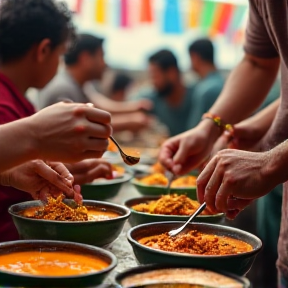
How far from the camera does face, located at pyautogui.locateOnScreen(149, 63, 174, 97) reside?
712 cm

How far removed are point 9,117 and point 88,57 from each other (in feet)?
12.0

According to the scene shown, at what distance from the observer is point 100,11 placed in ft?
26.0

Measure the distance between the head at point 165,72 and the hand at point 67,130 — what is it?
5726mm

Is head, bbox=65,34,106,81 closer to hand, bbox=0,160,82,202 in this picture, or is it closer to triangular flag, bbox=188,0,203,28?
triangular flag, bbox=188,0,203,28

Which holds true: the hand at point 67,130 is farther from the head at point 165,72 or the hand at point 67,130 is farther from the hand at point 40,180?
the head at point 165,72

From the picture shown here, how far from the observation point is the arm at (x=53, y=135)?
1.39 meters

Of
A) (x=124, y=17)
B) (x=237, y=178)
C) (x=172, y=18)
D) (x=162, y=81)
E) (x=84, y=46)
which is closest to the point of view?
(x=237, y=178)

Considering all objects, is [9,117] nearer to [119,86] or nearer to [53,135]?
[53,135]

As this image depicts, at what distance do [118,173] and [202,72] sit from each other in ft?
13.2

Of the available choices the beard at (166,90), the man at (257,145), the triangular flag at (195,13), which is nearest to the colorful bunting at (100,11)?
the triangular flag at (195,13)

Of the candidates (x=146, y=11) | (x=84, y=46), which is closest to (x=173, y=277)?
(x=84, y=46)

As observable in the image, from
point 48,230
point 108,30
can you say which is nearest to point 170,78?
point 108,30

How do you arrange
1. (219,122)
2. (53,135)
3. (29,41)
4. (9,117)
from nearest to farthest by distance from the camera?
(53,135) → (9,117) → (219,122) → (29,41)

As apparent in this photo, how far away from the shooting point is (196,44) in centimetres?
688
